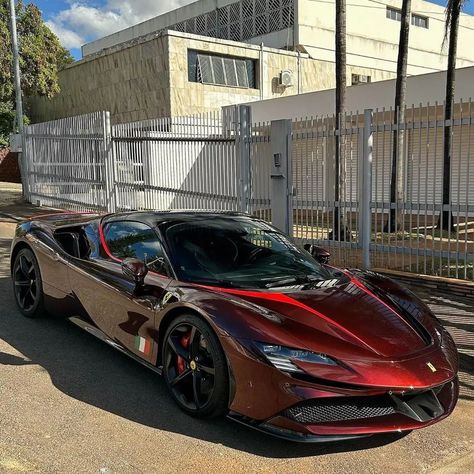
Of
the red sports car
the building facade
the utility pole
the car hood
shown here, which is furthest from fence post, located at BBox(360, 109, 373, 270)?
the building facade

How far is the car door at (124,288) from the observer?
12.8 feet

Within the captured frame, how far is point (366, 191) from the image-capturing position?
7879mm

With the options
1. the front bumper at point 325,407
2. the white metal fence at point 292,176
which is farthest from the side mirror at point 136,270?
the white metal fence at point 292,176

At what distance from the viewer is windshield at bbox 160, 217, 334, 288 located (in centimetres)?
388

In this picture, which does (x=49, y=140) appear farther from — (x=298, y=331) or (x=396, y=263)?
(x=298, y=331)

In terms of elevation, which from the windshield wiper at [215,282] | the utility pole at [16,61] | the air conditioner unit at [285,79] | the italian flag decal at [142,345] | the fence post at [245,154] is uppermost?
the air conditioner unit at [285,79]

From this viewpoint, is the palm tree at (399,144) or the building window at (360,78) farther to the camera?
the building window at (360,78)

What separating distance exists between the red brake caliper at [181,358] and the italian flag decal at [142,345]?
36 centimetres

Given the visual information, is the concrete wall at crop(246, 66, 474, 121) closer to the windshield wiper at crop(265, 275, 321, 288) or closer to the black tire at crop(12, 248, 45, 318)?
the windshield wiper at crop(265, 275, 321, 288)

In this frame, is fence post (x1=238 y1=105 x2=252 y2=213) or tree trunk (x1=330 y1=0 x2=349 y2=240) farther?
fence post (x1=238 y1=105 x2=252 y2=213)

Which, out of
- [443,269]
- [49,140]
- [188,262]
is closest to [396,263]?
[443,269]

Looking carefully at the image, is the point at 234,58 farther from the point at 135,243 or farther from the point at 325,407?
the point at 325,407

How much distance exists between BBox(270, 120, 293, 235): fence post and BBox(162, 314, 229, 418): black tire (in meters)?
5.47

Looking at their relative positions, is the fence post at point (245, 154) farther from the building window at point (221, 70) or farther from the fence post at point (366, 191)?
the building window at point (221, 70)
